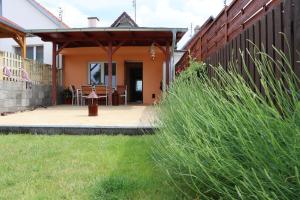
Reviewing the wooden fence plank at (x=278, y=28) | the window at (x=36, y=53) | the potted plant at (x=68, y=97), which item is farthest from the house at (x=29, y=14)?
the wooden fence plank at (x=278, y=28)

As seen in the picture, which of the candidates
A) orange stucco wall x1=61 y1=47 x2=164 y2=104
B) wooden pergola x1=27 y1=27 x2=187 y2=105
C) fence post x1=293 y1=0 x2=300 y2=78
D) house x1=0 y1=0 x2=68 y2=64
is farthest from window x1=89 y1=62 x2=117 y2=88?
fence post x1=293 y1=0 x2=300 y2=78

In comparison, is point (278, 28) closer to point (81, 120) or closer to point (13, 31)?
point (81, 120)

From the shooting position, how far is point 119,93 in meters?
14.8

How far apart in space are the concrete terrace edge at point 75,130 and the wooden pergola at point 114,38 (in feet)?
21.3

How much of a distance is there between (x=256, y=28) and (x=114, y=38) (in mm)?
11423

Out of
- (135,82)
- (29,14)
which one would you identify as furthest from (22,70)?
(29,14)

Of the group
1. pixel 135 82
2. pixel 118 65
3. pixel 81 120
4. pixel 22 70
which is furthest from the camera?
pixel 135 82

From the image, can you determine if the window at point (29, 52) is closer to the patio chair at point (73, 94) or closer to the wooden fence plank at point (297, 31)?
the patio chair at point (73, 94)

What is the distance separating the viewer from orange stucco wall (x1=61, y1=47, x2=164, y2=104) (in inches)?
649

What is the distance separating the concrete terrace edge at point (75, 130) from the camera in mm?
6062

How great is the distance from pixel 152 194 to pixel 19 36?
12.0 m

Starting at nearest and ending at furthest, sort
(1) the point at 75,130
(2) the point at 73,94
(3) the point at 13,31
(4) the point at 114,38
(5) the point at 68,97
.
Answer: (1) the point at 75,130 < (3) the point at 13,31 < (4) the point at 114,38 < (2) the point at 73,94 < (5) the point at 68,97

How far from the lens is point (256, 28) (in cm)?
290

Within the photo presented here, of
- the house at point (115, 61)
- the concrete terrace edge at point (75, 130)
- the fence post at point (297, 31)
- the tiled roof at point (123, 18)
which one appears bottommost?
the concrete terrace edge at point (75, 130)
